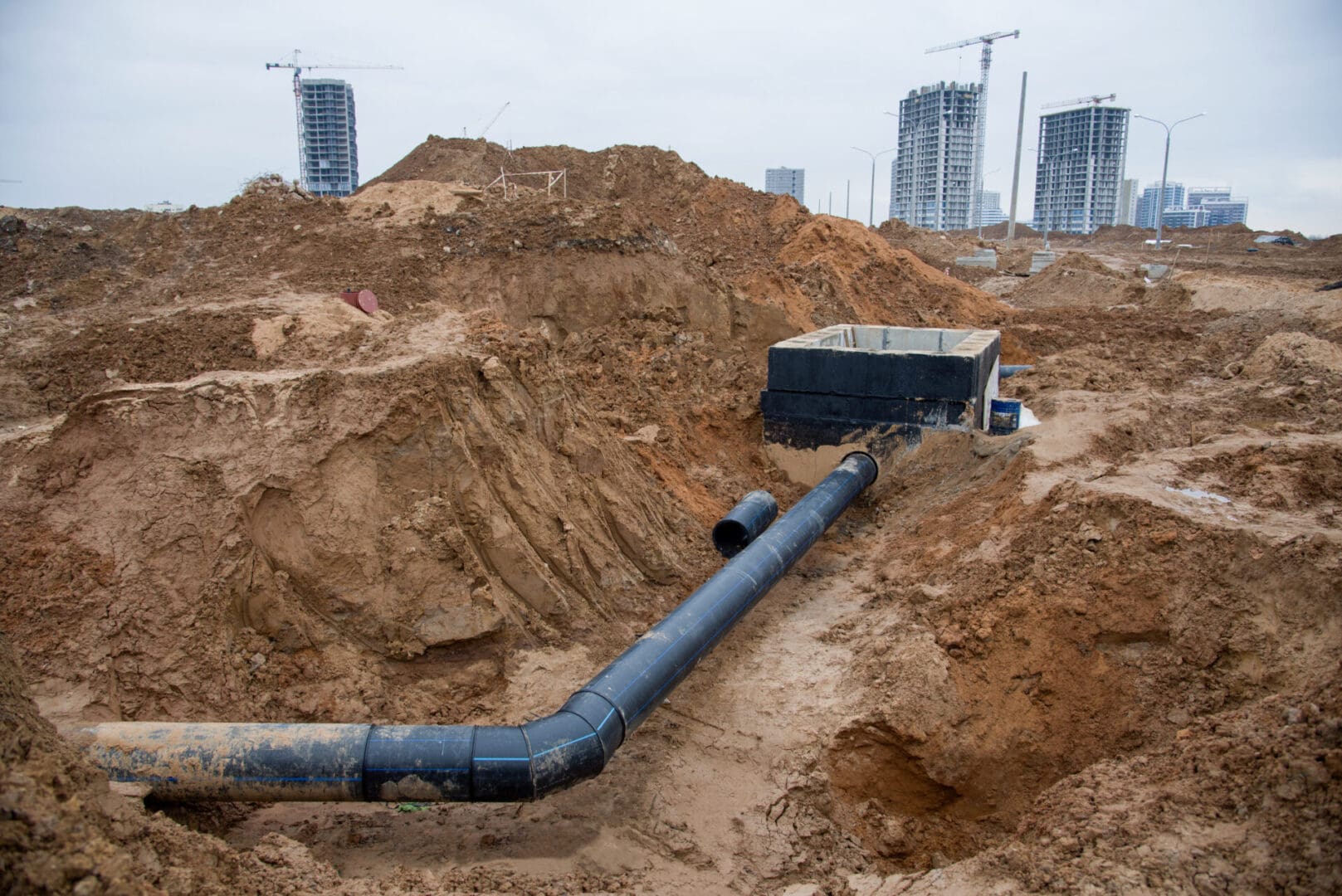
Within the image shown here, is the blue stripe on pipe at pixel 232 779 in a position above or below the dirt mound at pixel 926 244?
below

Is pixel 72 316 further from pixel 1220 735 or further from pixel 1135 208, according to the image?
pixel 1135 208

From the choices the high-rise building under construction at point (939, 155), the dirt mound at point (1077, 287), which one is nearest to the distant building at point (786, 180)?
the high-rise building under construction at point (939, 155)

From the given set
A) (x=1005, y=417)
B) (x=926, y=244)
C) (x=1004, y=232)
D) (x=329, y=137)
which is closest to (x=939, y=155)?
(x=1004, y=232)

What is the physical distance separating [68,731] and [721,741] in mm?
4345

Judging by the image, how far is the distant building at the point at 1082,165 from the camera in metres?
66.8

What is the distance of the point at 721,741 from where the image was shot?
683 centimetres

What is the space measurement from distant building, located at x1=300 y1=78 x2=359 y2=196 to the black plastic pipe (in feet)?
151

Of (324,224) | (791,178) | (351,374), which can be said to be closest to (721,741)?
(351,374)

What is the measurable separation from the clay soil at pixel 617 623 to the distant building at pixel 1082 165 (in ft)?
213

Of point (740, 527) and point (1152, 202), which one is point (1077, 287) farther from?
point (1152, 202)

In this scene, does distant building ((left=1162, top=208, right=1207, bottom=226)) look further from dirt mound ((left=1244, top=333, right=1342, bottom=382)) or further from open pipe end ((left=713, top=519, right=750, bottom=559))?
open pipe end ((left=713, top=519, right=750, bottom=559))

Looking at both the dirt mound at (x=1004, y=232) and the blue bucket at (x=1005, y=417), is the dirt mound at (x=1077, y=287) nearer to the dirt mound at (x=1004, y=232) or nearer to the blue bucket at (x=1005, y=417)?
the blue bucket at (x=1005, y=417)

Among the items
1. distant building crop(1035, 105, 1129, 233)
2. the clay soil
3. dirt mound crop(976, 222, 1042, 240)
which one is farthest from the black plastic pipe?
distant building crop(1035, 105, 1129, 233)

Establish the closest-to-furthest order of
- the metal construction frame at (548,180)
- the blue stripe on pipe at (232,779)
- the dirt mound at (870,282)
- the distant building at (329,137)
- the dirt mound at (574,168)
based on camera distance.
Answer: the blue stripe on pipe at (232,779) → the dirt mound at (870,282) → the metal construction frame at (548,180) → the dirt mound at (574,168) → the distant building at (329,137)
